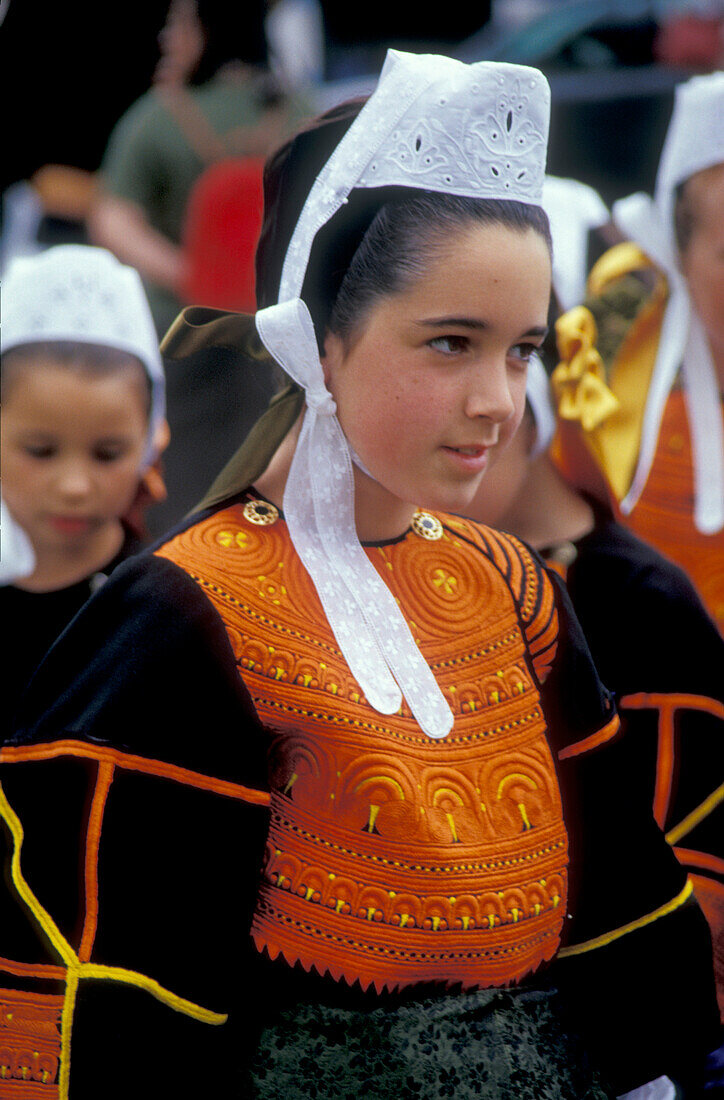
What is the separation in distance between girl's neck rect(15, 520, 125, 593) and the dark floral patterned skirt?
1204 mm

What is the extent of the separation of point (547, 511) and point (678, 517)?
41 centimetres

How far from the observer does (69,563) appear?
2484 millimetres

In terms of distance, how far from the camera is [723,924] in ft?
6.77

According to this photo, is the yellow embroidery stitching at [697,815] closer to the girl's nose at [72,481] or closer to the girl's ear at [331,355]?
the girl's ear at [331,355]

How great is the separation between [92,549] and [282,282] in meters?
1.11

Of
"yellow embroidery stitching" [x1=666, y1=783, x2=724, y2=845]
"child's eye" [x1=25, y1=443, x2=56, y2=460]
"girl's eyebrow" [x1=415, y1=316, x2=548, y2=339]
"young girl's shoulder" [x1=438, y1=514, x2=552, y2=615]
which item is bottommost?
"yellow embroidery stitching" [x1=666, y1=783, x2=724, y2=845]

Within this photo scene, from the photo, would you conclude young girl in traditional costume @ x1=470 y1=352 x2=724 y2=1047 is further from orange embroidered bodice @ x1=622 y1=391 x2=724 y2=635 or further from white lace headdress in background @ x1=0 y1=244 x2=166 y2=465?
white lace headdress in background @ x1=0 y1=244 x2=166 y2=465

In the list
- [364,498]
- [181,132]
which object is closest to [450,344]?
[364,498]

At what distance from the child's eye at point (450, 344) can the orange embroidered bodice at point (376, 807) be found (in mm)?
266

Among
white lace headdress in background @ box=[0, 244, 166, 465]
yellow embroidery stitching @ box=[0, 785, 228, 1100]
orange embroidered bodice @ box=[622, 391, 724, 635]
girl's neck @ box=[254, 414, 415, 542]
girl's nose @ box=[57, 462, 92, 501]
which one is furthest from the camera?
orange embroidered bodice @ box=[622, 391, 724, 635]

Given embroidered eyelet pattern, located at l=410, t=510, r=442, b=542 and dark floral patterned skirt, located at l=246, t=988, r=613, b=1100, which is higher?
embroidered eyelet pattern, located at l=410, t=510, r=442, b=542

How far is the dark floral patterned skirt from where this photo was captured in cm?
142

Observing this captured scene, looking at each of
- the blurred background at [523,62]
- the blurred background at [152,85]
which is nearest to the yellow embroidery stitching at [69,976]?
the blurred background at [152,85]

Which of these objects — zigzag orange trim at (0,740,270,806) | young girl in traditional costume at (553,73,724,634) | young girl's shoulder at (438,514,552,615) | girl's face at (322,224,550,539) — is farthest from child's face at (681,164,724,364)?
zigzag orange trim at (0,740,270,806)
